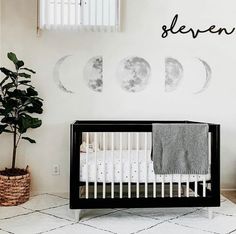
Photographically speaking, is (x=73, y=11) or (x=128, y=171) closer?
(x=128, y=171)

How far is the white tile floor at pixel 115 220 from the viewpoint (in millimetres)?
2746

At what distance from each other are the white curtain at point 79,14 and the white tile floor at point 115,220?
1.74 metres

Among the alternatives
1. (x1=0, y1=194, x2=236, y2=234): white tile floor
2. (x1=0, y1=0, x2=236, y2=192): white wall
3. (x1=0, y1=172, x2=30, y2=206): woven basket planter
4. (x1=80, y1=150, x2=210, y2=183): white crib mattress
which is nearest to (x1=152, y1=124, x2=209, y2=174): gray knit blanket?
(x1=80, y1=150, x2=210, y2=183): white crib mattress

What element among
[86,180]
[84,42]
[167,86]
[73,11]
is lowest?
[86,180]

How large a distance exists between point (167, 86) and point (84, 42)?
96 centimetres

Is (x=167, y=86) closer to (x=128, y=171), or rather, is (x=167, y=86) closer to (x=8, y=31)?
(x=128, y=171)

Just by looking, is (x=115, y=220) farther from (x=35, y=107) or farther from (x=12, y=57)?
(x=12, y=57)

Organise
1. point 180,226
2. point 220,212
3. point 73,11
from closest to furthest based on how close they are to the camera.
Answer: point 180,226 < point 220,212 < point 73,11

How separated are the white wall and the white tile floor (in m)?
0.68

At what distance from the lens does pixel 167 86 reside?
154 inches

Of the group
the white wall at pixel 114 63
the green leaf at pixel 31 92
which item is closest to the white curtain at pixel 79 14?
the white wall at pixel 114 63

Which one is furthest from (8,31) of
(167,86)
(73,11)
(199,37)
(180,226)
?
(180,226)

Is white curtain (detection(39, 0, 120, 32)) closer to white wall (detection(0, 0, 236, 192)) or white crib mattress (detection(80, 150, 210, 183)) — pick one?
white wall (detection(0, 0, 236, 192))

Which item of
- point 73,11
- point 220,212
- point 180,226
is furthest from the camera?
point 73,11
